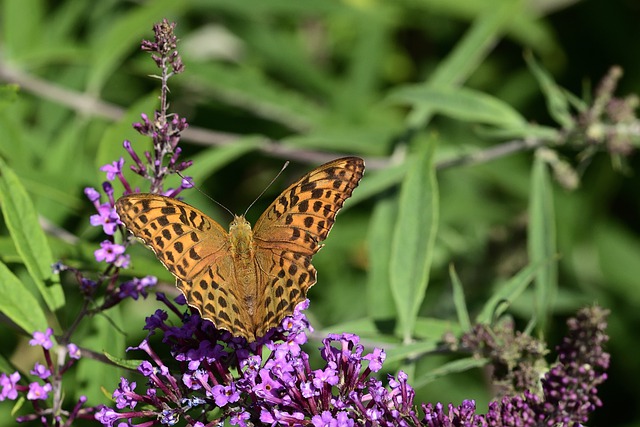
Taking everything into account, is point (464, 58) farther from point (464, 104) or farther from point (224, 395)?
point (224, 395)

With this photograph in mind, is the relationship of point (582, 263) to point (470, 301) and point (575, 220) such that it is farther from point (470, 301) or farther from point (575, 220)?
point (470, 301)

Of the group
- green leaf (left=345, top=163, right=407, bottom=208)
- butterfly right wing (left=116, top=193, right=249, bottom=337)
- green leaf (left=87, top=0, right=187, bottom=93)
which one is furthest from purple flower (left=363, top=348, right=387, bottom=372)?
green leaf (left=87, top=0, right=187, bottom=93)

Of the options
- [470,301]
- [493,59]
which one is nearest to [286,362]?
[470,301]

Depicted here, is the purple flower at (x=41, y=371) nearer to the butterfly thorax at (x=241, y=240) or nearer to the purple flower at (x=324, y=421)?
the butterfly thorax at (x=241, y=240)

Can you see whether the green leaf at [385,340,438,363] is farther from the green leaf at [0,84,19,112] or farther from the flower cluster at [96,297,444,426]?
the green leaf at [0,84,19,112]

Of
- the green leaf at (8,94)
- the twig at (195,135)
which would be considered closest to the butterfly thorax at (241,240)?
the green leaf at (8,94)
